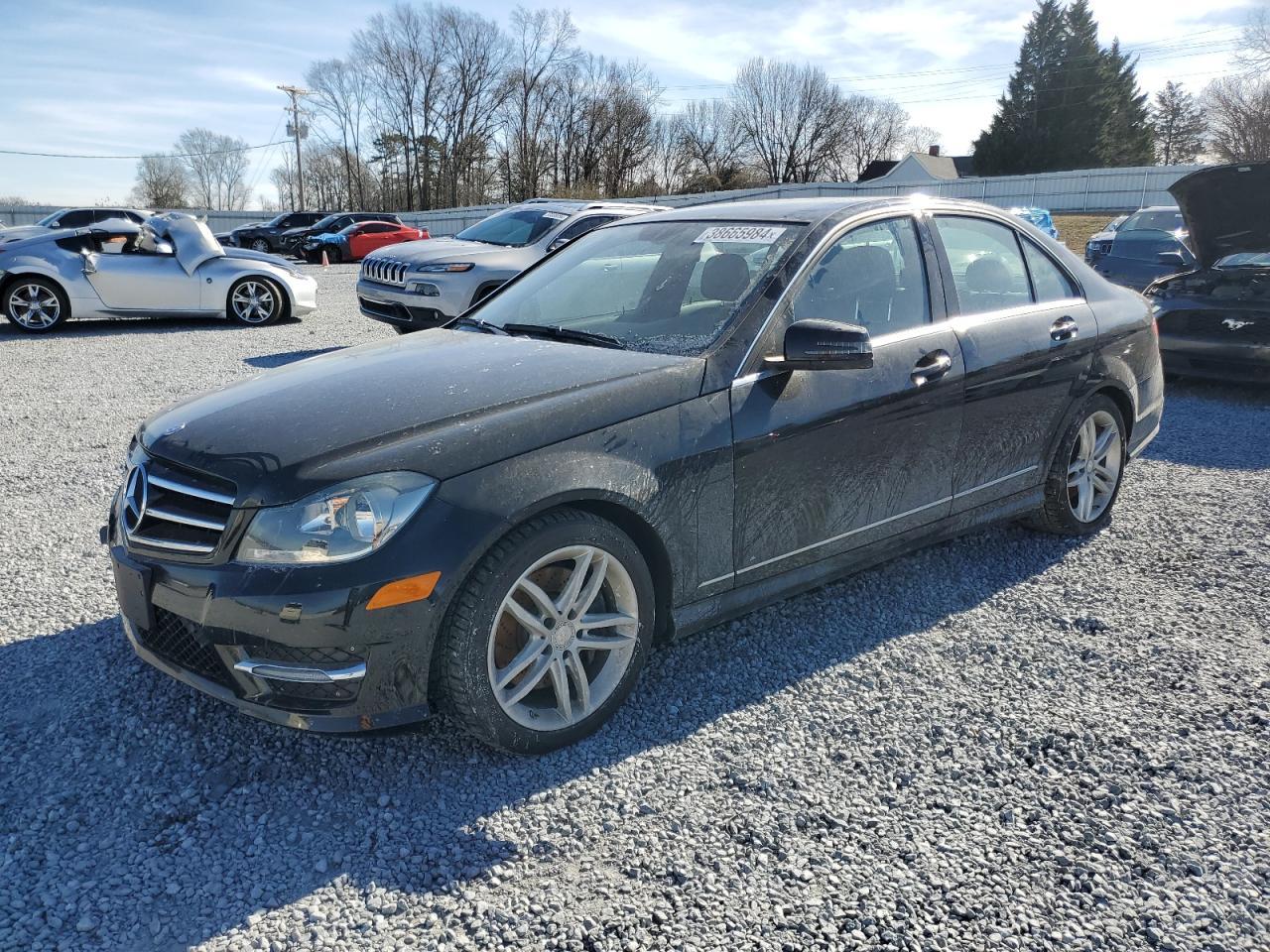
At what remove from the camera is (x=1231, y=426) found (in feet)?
24.3

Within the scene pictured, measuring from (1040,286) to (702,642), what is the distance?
234 cm

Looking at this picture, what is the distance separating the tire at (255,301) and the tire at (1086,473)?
443 inches

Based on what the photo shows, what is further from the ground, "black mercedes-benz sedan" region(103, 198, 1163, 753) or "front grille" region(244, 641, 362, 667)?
"black mercedes-benz sedan" region(103, 198, 1163, 753)

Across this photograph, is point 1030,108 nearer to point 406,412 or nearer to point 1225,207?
point 1225,207

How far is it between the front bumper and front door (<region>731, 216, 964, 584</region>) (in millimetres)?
6711

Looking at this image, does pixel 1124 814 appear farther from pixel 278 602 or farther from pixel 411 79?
pixel 411 79

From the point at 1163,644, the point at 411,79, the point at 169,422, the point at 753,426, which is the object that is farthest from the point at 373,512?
the point at 411,79

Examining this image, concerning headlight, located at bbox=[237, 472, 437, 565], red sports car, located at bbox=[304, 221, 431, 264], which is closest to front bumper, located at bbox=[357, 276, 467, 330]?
headlight, located at bbox=[237, 472, 437, 565]

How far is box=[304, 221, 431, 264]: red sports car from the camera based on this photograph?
30.3 meters

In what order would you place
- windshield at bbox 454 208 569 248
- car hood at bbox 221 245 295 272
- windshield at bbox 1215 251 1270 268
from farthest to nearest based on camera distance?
car hood at bbox 221 245 295 272
windshield at bbox 454 208 569 248
windshield at bbox 1215 251 1270 268

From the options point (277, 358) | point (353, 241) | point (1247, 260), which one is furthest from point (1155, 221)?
point (353, 241)

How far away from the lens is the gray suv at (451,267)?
33.2 feet

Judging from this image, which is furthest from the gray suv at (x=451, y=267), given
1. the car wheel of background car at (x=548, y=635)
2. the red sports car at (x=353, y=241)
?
the red sports car at (x=353, y=241)

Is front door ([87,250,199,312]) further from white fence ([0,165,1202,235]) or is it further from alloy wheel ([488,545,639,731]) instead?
white fence ([0,165,1202,235])
